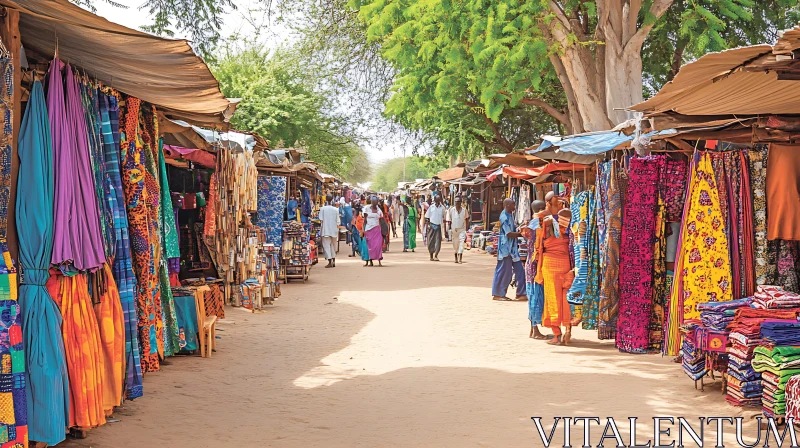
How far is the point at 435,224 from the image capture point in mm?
22328

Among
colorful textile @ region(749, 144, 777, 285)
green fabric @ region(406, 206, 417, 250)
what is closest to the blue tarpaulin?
colorful textile @ region(749, 144, 777, 285)

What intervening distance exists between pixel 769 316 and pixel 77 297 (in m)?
4.86

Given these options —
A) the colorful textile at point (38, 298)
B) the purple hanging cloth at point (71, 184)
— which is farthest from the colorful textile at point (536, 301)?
the colorful textile at point (38, 298)

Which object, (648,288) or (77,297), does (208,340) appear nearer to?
(77,297)

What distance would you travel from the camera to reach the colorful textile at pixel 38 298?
4.47m

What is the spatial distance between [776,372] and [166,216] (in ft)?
17.5

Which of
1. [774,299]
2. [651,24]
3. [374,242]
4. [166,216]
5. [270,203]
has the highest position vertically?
[651,24]

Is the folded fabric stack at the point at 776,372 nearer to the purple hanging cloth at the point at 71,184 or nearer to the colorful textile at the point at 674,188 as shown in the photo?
the colorful textile at the point at 674,188

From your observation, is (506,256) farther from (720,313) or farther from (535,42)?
(720,313)

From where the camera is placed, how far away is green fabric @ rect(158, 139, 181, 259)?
739 centimetres

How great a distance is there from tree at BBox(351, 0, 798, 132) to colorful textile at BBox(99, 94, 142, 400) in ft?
30.2

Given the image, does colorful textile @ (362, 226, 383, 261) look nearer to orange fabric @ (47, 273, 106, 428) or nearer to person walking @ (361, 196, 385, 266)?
person walking @ (361, 196, 385, 266)

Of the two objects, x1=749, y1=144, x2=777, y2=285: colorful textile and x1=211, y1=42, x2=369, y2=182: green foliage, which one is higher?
x1=211, y1=42, x2=369, y2=182: green foliage

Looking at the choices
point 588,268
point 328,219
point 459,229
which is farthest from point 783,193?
point 459,229
